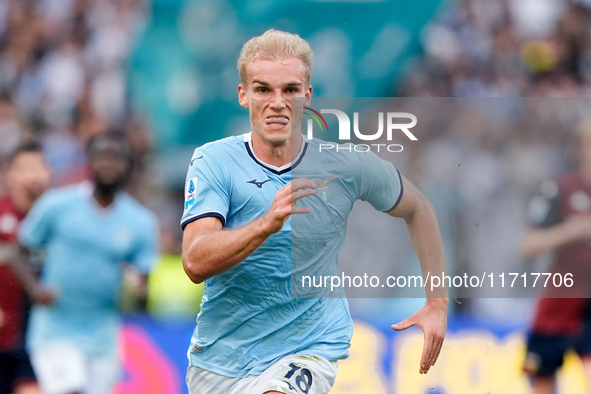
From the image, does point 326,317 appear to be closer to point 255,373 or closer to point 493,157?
point 255,373

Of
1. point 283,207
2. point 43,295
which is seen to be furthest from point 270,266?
point 43,295

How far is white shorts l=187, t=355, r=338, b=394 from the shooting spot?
3.23 metres

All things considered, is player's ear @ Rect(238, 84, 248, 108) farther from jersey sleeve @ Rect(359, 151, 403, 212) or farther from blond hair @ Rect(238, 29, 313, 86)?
jersey sleeve @ Rect(359, 151, 403, 212)

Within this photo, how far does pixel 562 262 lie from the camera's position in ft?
17.4

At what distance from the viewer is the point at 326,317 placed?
3.58 m

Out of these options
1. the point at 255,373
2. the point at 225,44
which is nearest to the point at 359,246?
the point at 255,373

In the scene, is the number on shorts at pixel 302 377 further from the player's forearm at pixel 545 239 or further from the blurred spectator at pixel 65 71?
the blurred spectator at pixel 65 71

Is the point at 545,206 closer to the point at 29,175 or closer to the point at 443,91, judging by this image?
the point at 443,91

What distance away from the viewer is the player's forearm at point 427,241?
3.73 metres

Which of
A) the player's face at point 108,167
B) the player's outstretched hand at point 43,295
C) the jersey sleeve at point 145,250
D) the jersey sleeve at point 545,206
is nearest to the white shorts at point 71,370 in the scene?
the player's outstretched hand at point 43,295

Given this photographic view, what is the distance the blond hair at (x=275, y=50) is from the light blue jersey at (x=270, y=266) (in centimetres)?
37

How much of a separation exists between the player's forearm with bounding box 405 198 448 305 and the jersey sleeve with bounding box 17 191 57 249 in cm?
358

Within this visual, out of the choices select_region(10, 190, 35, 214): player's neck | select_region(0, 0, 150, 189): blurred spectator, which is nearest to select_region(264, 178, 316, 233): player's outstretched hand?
select_region(10, 190, 35, 214): player's neck

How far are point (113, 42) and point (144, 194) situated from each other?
118 inches
